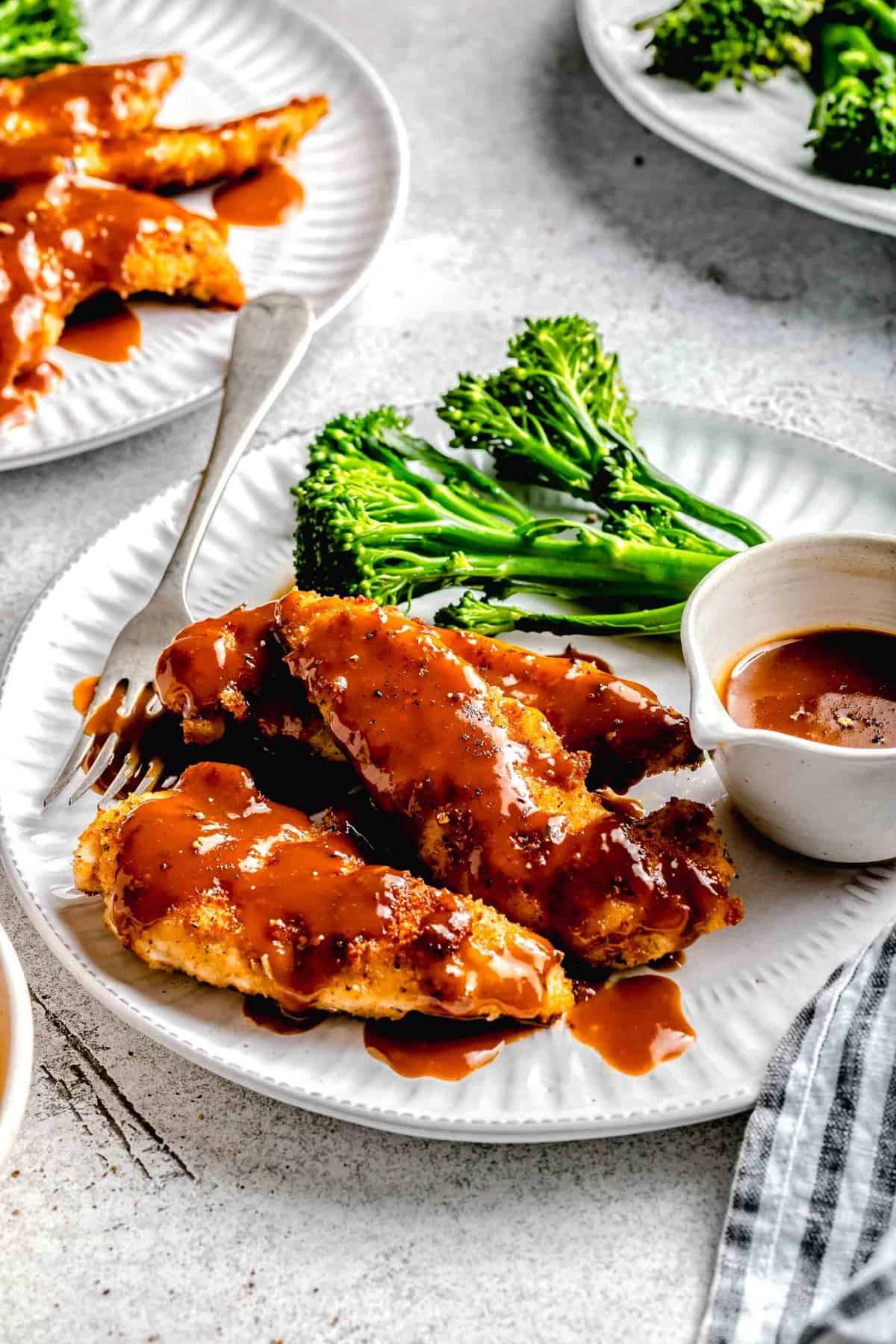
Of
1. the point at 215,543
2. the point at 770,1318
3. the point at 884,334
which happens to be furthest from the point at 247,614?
the point at 884,334

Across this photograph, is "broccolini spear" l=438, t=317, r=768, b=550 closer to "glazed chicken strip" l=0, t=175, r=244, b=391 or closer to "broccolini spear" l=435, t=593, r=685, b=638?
"broccolini spear" l=435, t=593, r=685, b=638

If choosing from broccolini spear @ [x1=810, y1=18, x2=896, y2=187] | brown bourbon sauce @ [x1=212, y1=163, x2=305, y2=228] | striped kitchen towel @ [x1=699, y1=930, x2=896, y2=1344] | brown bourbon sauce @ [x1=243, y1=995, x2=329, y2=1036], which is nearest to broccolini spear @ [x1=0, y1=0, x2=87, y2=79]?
brown bourbon sauce @ [x1=212, y1=163, x2=305, y2=228]

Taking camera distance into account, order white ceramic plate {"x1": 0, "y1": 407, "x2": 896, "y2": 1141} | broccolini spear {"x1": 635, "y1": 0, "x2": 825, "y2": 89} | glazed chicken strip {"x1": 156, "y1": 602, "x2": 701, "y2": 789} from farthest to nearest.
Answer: broccolini spear {"x1": 635, "y1": 0, "x2": 825, "y2": 89} < glazed chicken strip {"x1": 156, "y1": 602, "x2": 701, "y2": 789} < white ceramic plate {"x1": 0, "y1": 407, "x2": 896, "y2": 1141}

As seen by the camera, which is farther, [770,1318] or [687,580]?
[687,580]

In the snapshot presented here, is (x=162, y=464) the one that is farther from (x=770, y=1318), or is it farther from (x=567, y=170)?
(x=770, y=1318)

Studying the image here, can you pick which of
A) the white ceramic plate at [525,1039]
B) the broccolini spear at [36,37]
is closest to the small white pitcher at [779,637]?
the white ceramic plate at [525,1039]

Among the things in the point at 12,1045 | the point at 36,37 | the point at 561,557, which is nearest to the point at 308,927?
the point at 12,1045
